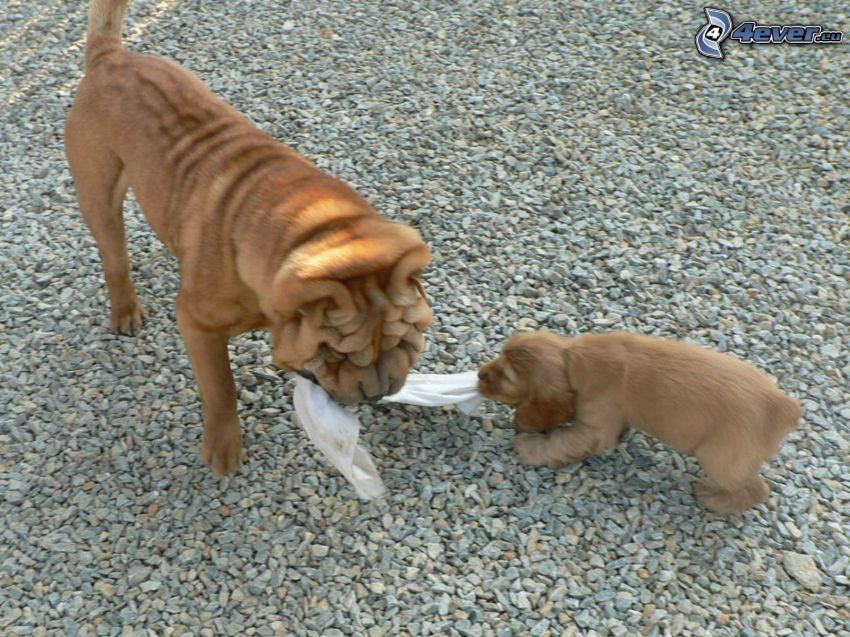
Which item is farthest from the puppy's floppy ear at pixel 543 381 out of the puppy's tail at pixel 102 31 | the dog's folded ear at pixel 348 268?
the puppy's tail at pixel 102 31

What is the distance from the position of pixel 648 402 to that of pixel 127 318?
256 cm

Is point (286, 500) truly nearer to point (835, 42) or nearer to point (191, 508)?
point (191, 508)

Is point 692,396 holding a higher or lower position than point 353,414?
higher

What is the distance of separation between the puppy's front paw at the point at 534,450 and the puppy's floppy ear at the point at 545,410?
0.08 meters

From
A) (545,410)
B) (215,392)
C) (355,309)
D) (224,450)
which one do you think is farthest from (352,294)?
(224,450)

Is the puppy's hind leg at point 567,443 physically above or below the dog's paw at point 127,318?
above

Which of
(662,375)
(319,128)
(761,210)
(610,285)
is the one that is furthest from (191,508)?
(761,210)

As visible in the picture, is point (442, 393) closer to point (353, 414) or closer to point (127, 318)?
point (353, 414)

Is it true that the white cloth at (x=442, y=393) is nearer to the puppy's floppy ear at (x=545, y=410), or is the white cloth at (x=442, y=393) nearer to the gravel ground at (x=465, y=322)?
the gravel ground at (x=465, y=322)

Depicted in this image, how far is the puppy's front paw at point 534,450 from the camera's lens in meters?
3.72

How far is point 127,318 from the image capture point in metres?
4.36

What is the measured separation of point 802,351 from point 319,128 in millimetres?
3142

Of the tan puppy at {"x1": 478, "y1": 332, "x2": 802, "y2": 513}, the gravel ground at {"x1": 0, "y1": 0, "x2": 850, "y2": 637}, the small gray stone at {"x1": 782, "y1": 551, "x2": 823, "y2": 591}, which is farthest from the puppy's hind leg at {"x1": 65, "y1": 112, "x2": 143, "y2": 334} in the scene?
the small gray stone at {"x1": 782, "y1": 551, "x2": 823, "y2": 591}

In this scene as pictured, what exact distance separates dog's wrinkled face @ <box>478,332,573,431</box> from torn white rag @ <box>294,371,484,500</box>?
20cm
